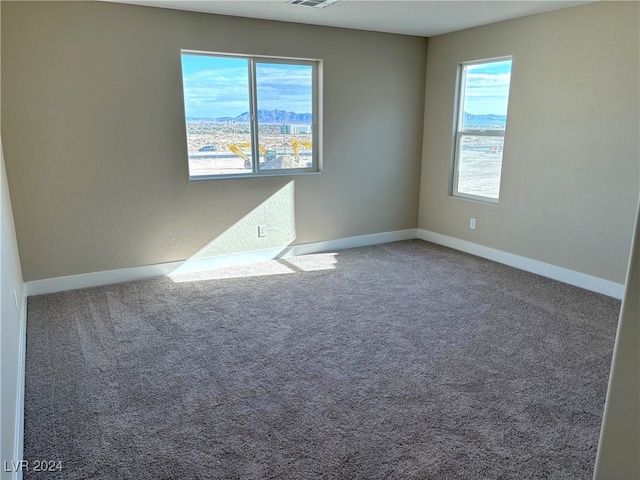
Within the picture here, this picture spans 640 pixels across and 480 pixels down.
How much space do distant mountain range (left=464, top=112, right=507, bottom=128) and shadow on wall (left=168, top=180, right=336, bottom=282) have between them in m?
2.16

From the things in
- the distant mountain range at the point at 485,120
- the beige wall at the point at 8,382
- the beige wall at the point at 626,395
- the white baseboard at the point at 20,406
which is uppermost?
the distant mountain range at the point at 485,120

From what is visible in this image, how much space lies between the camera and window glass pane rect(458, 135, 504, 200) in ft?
15.6

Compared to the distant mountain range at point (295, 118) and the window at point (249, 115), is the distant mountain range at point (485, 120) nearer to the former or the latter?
the distant mountain range at point (295, 118)

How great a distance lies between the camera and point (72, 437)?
208cm

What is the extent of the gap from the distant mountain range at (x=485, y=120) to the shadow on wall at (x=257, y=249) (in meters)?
2.16

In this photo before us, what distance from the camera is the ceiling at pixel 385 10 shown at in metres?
3.69

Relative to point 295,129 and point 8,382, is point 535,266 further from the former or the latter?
point 8,382

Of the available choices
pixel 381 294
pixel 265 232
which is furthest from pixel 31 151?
pixel 381 294

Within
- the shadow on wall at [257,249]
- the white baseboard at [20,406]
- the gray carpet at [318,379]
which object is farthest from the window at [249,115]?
the white baseboard at [20,406]

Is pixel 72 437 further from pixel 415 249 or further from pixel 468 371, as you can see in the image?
pixel 415 249

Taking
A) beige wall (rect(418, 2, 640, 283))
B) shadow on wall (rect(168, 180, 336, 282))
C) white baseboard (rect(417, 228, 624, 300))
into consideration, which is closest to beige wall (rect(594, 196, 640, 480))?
white baseboard (rect(417, 228, 624, 300))

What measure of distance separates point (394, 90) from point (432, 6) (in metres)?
1.49

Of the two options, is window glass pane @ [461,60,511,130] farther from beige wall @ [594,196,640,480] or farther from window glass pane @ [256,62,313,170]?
beige wall @ [594,196,640,480]

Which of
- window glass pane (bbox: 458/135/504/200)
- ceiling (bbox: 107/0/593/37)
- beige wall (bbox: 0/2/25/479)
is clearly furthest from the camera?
window glass pane (bbox: 458/135/504/200)
